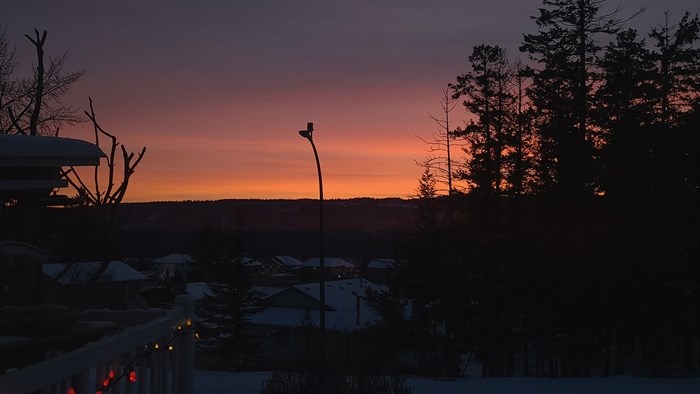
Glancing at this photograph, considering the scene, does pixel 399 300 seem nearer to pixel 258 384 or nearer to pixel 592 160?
pixel 592 160

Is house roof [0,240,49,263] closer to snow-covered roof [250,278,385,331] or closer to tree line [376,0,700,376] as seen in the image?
tree line [376,0,700,376]

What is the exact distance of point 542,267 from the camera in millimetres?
22578

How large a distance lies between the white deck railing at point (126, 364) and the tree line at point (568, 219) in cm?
1774

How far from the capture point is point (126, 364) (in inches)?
140

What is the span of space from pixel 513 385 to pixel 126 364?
10240 millimetres

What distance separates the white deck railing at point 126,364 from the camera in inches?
98.9

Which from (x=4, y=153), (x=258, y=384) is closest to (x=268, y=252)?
(x=258, y=384)

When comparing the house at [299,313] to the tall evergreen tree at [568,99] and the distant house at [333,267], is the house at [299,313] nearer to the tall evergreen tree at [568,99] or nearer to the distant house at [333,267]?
the tall evergreen tree at [568,99]

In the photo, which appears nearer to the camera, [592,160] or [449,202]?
[592,160]

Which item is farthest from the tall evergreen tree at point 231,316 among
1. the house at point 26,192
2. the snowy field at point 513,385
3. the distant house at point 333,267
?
the distant house at point 333,267

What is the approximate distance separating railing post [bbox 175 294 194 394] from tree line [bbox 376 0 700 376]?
1762cm

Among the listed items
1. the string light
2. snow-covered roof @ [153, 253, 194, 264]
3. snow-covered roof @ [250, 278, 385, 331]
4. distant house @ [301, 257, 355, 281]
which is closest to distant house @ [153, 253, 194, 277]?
snow-covered roof @ [153, 253, 194, 264]

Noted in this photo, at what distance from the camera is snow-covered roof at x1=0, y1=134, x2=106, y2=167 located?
11.1ft

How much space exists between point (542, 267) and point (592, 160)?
3.92 metres
